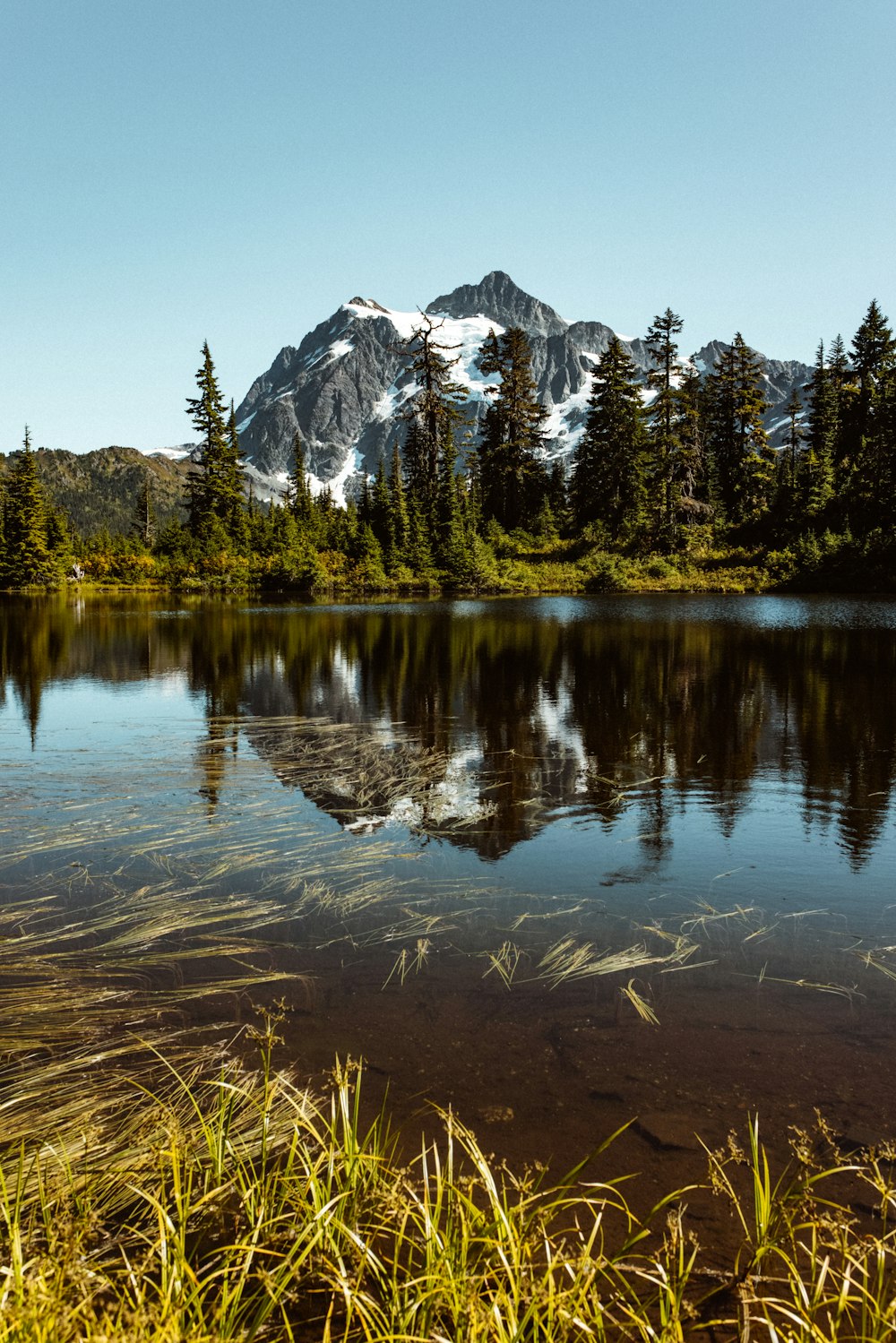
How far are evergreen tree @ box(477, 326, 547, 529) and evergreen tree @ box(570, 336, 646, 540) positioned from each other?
664 cm

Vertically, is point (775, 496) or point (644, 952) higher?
point (775, 496)

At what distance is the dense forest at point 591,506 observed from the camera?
58750mm

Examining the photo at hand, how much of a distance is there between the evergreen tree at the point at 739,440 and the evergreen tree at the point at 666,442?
7.01m

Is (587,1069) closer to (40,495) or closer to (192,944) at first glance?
(192,944)

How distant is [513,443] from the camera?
71.1 meters

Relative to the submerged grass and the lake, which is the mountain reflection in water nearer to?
the lake

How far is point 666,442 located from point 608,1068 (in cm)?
6518

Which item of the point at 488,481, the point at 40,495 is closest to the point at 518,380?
the point at 488,481

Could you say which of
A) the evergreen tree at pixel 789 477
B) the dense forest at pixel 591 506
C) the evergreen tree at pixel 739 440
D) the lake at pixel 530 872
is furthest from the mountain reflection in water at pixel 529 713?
the evergreen tree at pixel 739 440

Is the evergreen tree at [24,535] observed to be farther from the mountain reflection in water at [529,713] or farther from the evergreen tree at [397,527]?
the mountain reflection in water at [529,713]

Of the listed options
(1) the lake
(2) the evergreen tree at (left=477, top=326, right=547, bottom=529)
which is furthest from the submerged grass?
(2) the evergreen tree at (left=477, top=326, right=547, bottom=529)

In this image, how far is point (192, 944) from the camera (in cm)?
521

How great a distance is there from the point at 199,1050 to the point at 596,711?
11.1 metres

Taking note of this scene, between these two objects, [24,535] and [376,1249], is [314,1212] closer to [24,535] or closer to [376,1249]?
[376,1249]
